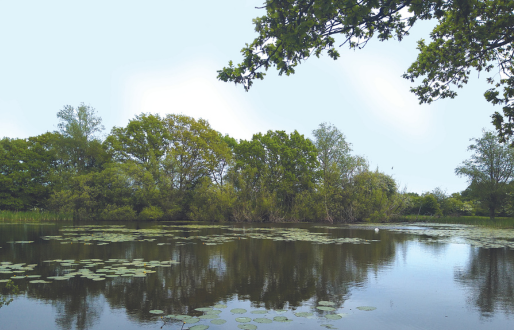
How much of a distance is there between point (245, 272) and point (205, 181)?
28.5m

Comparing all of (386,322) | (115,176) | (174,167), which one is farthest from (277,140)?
(386,322)

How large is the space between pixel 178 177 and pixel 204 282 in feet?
100

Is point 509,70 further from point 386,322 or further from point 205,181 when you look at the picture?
point 205,181

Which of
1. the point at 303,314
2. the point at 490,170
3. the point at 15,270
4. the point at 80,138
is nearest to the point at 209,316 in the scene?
the point at 303,314

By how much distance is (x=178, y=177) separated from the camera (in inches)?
1389

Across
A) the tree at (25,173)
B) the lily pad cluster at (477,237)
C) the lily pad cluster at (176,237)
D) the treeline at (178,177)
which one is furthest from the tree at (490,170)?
the tree at (25,173)

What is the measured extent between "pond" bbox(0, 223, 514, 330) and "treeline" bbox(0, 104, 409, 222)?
23994 millimetres

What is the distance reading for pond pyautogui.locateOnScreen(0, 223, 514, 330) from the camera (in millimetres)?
3836

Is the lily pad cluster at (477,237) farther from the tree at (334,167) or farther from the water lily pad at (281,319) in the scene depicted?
the tree at (334,167)

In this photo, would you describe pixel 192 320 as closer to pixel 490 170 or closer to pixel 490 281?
pixel 490 281

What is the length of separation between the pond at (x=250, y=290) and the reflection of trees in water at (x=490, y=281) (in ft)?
0.06

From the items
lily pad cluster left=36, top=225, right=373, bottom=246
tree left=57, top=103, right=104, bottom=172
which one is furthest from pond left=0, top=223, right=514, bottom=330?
tree left=57, top=103, right=104, bottom=172

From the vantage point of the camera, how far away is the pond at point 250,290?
3.84m

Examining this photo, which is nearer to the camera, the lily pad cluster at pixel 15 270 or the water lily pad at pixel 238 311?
the water lily pad at pixel 238 311
